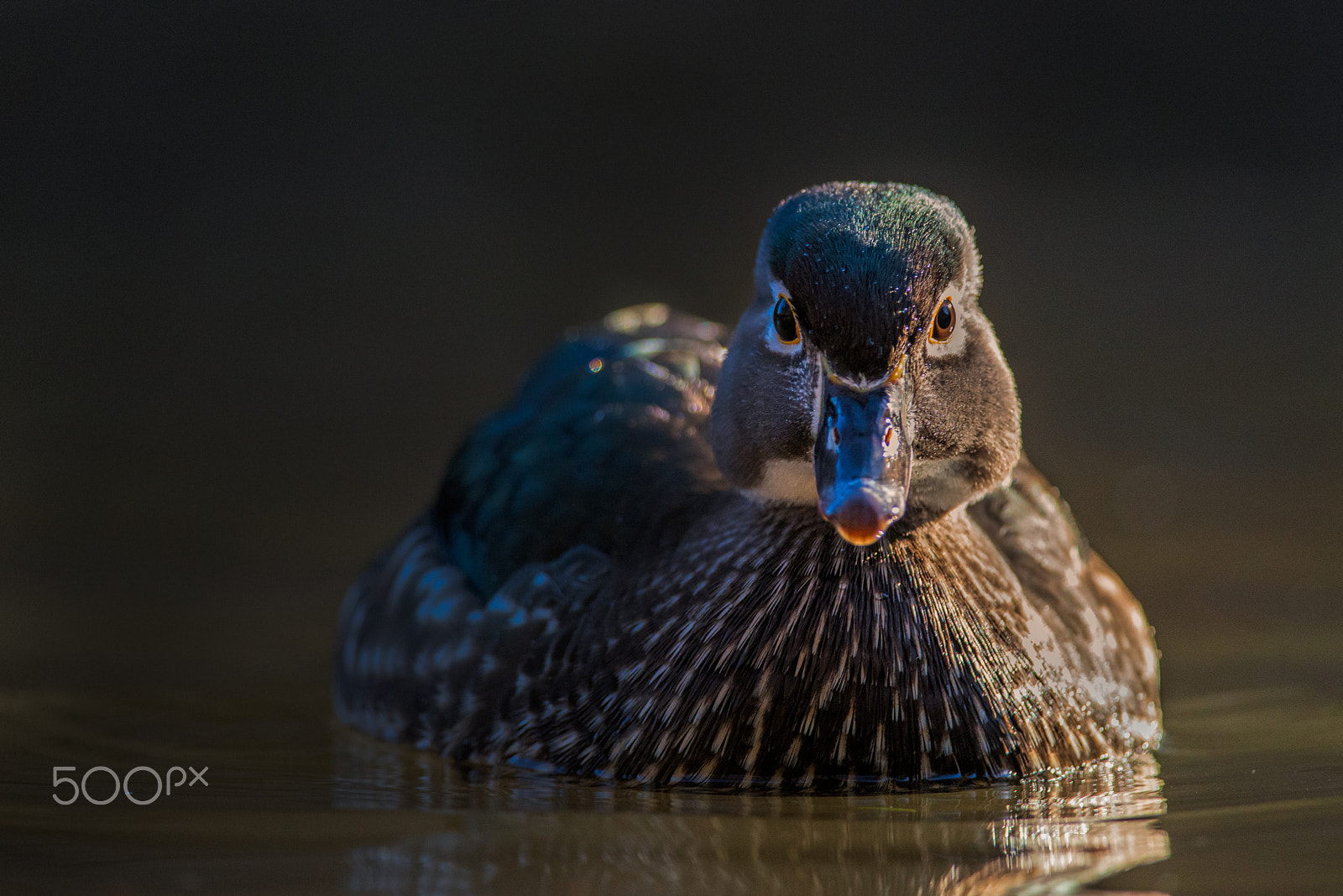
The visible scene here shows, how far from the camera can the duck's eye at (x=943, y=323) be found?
453 centimetres

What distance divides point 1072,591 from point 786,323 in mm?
1370

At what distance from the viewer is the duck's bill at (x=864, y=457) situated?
4.04 m

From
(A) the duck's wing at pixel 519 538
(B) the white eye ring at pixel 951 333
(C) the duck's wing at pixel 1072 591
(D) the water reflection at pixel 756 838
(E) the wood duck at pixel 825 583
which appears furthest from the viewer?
(A) the duck's wing at pixel 519 538

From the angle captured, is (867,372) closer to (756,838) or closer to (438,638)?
(756,838)

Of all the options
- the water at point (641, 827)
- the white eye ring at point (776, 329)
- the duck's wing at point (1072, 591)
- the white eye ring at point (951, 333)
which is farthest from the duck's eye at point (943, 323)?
the water at point (641, 827)

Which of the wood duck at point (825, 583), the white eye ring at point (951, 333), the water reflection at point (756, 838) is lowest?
the water reflection at point (756, 838)

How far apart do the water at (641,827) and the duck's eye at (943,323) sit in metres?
1.23

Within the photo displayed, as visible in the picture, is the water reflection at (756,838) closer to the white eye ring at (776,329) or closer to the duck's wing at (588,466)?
the duck's wing at (588,466)

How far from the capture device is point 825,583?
4633mm

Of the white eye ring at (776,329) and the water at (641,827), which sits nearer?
the water at (641,827)

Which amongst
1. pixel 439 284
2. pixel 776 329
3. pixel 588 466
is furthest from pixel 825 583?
pixel 439 284

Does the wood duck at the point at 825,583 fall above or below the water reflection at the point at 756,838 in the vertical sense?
above

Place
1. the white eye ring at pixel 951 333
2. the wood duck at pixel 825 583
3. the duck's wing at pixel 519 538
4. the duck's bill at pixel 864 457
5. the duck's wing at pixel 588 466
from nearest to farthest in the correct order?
the duck's bill at pixel 864 457, the wood duck at pixel 825 583, the white eye ring at pixel 951 333, the duck's wing at pixel 519 538, the duck's wing at pixel 588 466

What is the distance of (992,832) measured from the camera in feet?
13.6
